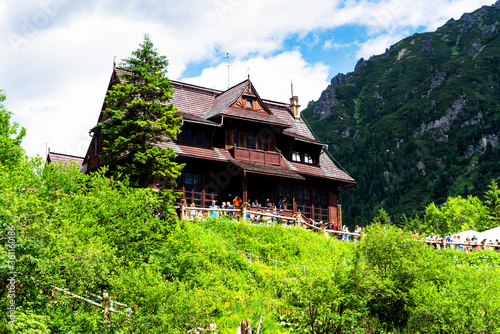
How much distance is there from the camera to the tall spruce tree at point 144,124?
2844cm

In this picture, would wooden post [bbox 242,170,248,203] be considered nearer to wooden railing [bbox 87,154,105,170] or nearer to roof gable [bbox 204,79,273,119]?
roof gable [bbox 204,79,273,119]

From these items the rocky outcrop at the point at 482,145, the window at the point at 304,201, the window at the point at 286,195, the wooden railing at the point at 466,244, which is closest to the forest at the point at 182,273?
the wooden railing at the point at 466,244

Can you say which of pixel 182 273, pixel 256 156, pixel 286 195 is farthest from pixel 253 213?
pixel 182 273

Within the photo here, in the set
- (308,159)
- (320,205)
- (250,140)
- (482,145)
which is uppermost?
(482,145)

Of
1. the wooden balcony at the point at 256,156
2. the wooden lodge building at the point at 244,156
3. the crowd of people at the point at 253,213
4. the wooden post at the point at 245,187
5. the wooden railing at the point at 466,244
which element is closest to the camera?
the crowd of people at the point at 253,213

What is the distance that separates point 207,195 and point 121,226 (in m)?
17.1

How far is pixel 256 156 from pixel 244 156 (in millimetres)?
967

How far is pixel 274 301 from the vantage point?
81.6ft

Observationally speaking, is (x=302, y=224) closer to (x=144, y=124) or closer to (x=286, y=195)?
(x=286, y=195)

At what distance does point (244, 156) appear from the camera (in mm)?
40062

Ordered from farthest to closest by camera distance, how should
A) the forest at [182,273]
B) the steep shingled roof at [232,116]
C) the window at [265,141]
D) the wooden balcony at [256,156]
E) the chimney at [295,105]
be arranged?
the chimney at [295,105], the window at [265,141], the wooden balcony at [256,156], the steep shingled roof at [232,116], the forest at [182,273]

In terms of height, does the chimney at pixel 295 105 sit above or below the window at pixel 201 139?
above

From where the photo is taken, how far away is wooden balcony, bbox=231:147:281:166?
39844mm

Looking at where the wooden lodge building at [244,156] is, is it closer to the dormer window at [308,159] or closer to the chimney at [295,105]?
the dormer window at [308,159]
